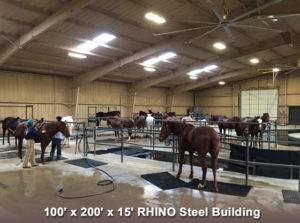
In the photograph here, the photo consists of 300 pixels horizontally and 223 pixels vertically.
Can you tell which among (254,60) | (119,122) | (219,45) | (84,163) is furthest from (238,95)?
(84,163)

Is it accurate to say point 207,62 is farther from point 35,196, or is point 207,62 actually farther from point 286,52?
point 35,196

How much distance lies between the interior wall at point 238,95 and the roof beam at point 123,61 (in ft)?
59.6

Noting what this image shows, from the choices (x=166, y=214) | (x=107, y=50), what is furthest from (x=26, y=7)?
(x=166, y=214)

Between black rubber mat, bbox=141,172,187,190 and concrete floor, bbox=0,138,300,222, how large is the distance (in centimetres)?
18

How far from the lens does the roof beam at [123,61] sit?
13.2 meters

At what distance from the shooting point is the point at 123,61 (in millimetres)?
15219

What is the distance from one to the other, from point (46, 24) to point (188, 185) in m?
8.88

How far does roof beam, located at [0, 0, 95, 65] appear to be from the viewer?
27.2 feet

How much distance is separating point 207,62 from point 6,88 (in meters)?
14.8

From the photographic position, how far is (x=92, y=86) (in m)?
19.4

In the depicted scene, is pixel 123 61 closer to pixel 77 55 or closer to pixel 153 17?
pixel 77 55

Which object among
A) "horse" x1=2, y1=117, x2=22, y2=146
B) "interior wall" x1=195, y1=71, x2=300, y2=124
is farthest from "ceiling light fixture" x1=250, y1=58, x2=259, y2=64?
"horse" x1=2, y1=117, x2=22, y2=146

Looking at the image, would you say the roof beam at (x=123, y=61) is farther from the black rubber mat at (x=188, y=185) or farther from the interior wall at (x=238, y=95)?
the interior wall at (x=238, y=95)

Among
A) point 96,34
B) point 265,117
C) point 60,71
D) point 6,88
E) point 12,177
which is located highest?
point 96,34
